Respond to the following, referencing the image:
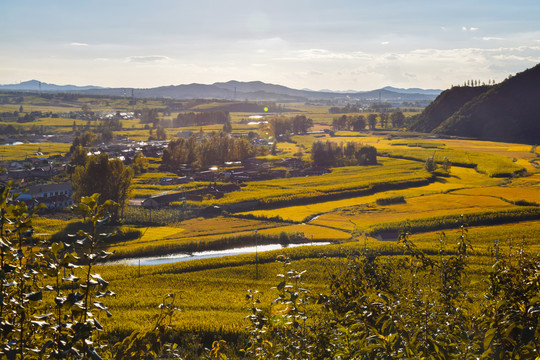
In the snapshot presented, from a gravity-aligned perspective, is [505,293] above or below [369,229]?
above

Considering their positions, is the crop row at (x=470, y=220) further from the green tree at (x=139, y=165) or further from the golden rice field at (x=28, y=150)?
the golden rice field at (x=28, y=150)

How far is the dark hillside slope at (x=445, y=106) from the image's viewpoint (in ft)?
404

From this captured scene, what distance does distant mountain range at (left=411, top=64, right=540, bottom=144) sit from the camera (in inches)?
4016

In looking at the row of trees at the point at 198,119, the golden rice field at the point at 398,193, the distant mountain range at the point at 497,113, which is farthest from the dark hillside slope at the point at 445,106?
the row of trees at the point at 198,119

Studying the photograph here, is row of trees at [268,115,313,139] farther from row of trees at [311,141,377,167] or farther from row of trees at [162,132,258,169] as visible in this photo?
row of trees at [162,132,258,169]

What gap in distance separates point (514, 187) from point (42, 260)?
60937 mm

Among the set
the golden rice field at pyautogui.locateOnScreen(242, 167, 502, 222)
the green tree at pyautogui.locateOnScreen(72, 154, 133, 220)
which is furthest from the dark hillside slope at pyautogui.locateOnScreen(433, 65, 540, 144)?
the green tree at pyautogui.locateOnScreen(72, 154, 133, 220)

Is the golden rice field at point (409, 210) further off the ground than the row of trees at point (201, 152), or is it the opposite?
the row of trees at point (201, 152)

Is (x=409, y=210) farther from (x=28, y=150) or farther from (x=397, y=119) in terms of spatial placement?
(x=397, y=119)

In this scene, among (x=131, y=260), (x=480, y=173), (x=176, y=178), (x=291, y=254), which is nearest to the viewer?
(x=291, y=254)

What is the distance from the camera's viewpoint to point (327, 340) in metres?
5.57

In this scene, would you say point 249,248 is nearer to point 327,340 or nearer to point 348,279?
point 348,279

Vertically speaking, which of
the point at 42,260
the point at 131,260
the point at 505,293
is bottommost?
the point at 131,260

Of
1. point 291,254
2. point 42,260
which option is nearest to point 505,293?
point 42,260
